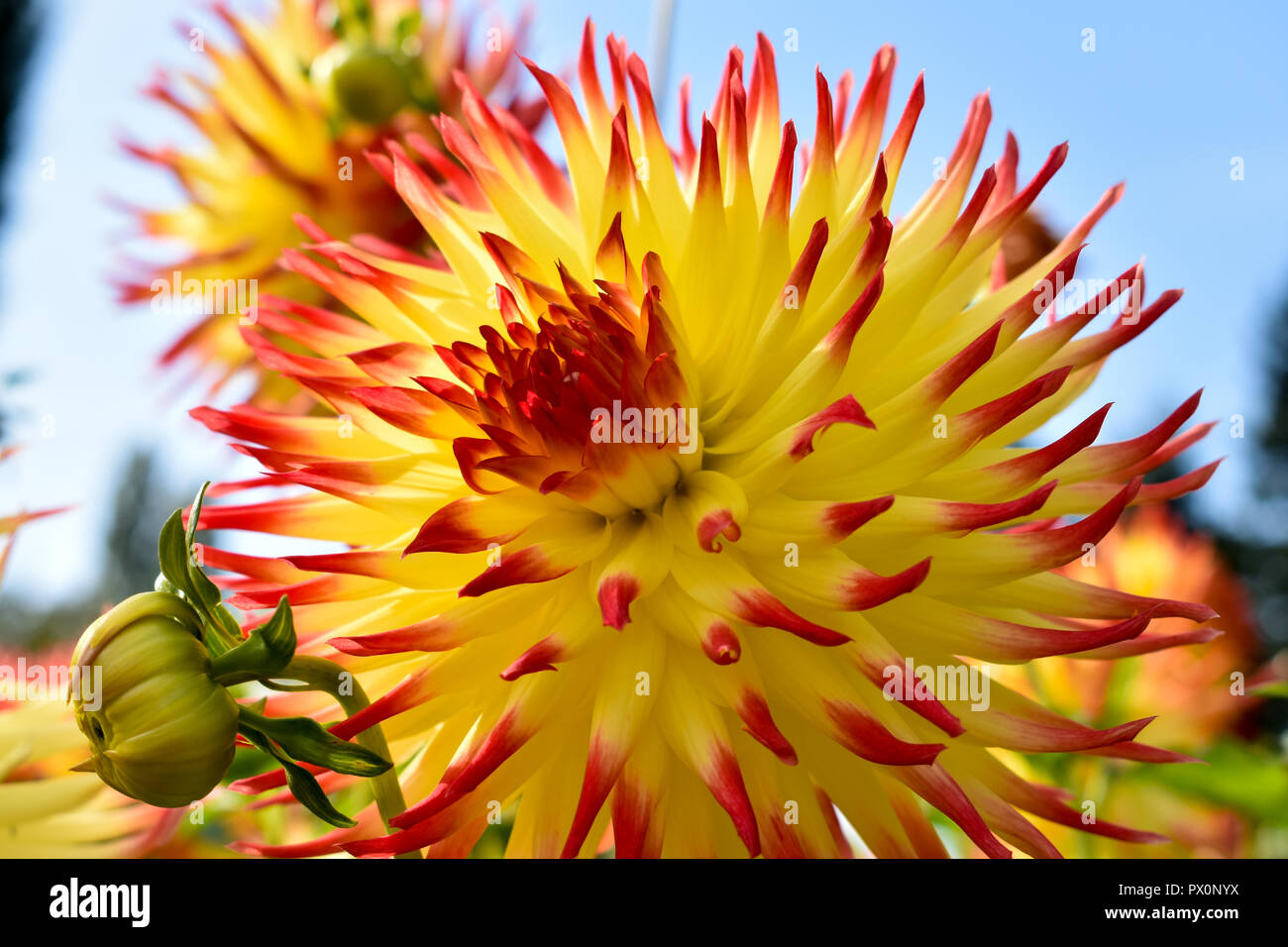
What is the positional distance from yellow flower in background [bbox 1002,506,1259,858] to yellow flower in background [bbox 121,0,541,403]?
3.63ft

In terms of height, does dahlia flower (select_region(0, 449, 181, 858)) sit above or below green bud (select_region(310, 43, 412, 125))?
below

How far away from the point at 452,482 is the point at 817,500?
25 centimetres

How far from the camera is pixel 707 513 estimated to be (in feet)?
2.07

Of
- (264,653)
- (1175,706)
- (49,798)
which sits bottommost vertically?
(1175,706)

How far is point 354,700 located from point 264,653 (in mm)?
82

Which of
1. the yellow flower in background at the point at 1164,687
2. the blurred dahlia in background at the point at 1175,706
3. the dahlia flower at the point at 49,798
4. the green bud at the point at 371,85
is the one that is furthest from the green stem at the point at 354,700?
the green bud at the point at 371,85

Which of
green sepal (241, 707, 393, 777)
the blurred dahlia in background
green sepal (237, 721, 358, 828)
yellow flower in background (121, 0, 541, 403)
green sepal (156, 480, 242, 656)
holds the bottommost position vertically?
the blurred dahlia in background

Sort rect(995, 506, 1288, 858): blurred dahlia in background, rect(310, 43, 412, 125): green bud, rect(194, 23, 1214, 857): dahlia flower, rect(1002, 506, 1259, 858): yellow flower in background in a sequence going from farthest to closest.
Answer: rect(310, 43, 412, 125): green bud < rect(1002, 506, 1259, 858): yellow flower in background < rect(995, 506, 1288, 858): blurred dahlia in background < rect(194, 23, 1214, 857): dahlia flower

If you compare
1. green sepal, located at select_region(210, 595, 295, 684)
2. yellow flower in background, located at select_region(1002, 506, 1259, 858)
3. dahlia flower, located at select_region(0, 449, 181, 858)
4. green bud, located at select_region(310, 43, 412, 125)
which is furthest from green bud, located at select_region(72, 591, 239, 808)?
green bud, located at select_region(310, 43, 412, 125)

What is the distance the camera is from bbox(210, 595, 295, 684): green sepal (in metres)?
0.53

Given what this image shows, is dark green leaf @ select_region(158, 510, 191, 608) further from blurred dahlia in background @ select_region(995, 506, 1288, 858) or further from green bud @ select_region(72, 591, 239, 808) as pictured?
blurred dahlia in background @ select_region(995, 506, 1288, 858)

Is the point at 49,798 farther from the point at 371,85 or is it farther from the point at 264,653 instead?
the point at 371,85

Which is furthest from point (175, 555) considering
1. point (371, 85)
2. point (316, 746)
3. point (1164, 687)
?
point (1164, 687)
